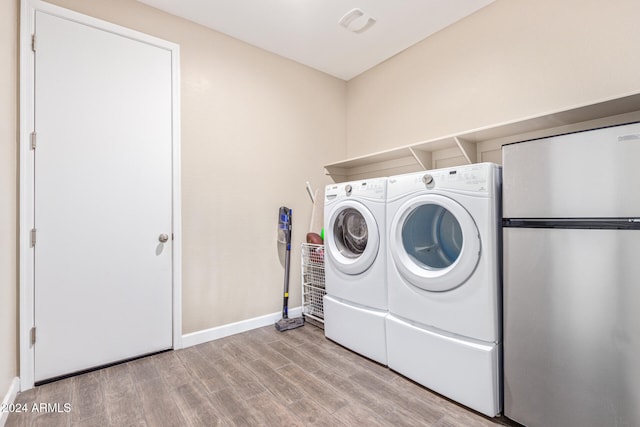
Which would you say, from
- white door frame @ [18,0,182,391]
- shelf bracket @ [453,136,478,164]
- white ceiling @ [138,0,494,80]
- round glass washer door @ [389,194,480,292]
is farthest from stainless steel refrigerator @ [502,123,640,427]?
white door frame @ [18,0,182,391]

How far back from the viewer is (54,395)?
5.48 ft

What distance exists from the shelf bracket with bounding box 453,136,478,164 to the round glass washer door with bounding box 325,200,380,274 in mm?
811

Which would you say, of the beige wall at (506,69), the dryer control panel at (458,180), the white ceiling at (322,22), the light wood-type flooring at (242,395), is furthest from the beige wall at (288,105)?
the dryer control panel at (458,180)

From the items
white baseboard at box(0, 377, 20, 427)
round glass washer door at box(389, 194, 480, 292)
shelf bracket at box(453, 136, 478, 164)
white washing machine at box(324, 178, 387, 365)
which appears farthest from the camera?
shelf bracket at box(453, 136, 478, 164)

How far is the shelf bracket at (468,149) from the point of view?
2.12 m

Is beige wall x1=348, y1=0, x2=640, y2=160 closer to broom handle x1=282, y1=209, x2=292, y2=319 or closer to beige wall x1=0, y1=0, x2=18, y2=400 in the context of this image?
broom handle x1=282, y1=209, x2=292, y2=319

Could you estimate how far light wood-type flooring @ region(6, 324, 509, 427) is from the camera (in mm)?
1472

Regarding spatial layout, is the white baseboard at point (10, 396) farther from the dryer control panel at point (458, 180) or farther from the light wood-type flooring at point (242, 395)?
the dryer control panel at point (458, 180)

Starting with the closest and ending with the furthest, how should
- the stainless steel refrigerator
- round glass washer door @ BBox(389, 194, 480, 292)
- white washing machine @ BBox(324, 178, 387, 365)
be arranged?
the stainless steel refrigerator
round glass washer door @ BBox(389, 194, 480, 292)
white washing machine @ BBox(324, 178, 387, 365)

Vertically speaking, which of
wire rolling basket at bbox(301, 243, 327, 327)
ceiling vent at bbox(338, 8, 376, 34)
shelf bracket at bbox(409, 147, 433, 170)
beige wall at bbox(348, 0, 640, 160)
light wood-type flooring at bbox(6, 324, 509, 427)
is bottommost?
light wood-type flooring at bbox(6, 324, 509, 427)

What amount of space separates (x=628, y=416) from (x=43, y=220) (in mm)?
2964

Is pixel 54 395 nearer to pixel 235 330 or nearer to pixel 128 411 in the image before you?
pixel 128 411

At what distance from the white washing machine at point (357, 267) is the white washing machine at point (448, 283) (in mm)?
85

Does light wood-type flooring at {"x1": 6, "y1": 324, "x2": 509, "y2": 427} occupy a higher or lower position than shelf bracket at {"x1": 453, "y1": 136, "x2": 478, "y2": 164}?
lower
